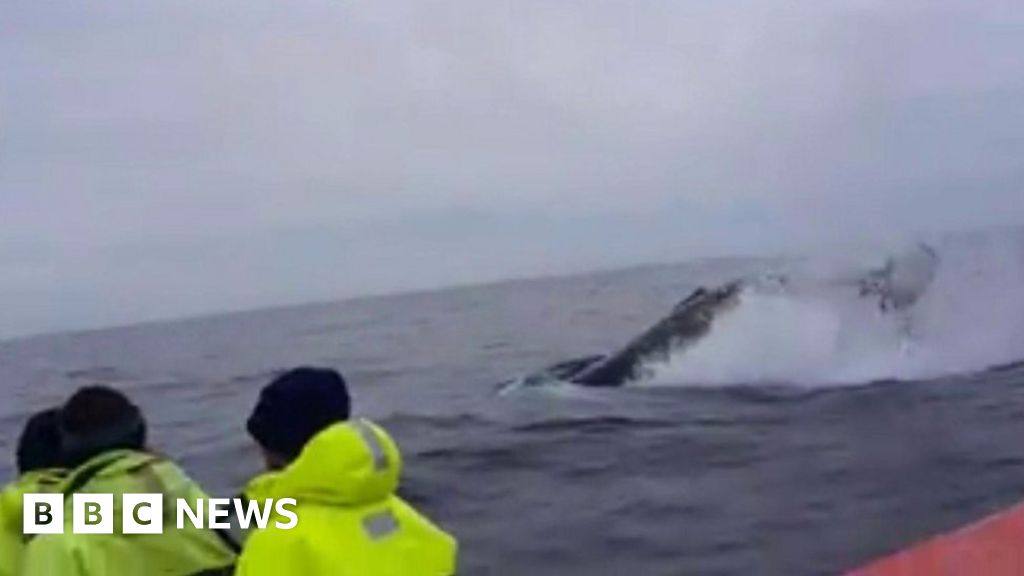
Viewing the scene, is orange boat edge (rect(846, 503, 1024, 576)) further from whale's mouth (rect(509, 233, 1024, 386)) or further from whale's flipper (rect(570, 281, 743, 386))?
whale's flipper (rect(570, 281, 743, 386))

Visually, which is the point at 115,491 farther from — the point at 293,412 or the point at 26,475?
the point at 293,412

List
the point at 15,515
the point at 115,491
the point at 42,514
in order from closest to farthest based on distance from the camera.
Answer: the point at 115,491
the point at 42,514
the point at 15,515

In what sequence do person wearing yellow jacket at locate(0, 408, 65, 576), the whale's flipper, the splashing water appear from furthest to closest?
the whale's flipper → the splashing water → person wearing yellow jacket at locate(0, 408, 65, 576)

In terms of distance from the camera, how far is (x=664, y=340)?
34844mm

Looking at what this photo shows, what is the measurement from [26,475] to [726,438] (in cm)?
1725

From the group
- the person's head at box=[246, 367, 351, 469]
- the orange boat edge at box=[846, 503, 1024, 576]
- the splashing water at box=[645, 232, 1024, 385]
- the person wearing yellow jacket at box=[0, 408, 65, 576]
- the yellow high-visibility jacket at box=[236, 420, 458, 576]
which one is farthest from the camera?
the splashing water at box=[645, 232, 1024, 385]

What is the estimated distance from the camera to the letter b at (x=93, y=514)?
4.83 metres

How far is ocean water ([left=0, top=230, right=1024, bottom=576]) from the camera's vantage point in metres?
13.9

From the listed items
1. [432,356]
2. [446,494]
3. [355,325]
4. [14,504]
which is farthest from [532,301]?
[14,504]

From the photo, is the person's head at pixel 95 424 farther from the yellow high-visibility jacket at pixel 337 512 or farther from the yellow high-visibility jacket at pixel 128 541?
the yellow high-visibility jacket at pixel 337 512

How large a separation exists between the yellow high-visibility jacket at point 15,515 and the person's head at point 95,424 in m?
0.11

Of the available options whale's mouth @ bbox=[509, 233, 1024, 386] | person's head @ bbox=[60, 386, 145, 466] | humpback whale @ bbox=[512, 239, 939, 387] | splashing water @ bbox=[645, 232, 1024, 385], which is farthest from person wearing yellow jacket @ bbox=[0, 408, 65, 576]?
humpback whale @ bbox=[512, 239, 939, 387]

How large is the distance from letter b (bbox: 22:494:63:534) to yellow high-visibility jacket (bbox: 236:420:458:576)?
70cm

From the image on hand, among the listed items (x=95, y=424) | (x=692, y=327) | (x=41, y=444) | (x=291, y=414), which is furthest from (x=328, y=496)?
(x=692, y=327)
